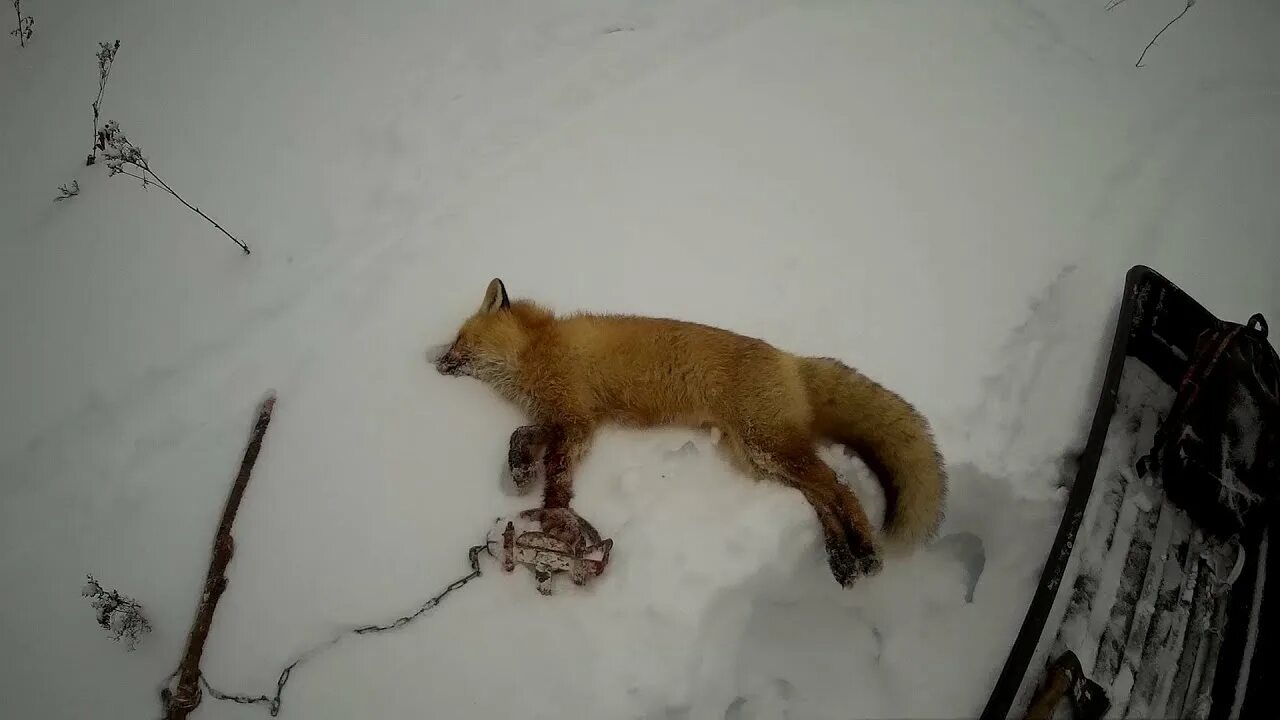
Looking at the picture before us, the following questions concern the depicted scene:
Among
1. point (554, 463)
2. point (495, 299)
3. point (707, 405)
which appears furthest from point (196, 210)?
point (707, 405)

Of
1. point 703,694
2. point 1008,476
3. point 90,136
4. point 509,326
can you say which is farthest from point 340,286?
point 1008,476

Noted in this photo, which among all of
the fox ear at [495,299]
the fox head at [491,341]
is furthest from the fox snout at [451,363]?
the fox ear at [495,299]

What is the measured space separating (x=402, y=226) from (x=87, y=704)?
291cm

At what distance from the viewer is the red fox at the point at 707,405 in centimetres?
297

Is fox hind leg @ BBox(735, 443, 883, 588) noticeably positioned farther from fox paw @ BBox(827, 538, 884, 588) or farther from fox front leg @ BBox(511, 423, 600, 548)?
fox front leg @ BBox(511, 423, 600, 548)

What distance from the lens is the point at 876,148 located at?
14.6 feet

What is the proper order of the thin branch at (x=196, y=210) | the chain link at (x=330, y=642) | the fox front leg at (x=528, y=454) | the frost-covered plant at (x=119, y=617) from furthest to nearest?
the thin branch at (x=196, y=210)
the fox front leg at (x=528, y=454)
the frost-covered plant at (x=119, y=617)
the chain link at (x=330, y=642)

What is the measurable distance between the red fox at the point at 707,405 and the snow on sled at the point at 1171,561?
0.63 meters

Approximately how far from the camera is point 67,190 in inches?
175

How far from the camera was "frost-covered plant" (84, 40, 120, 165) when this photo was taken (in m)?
4.59

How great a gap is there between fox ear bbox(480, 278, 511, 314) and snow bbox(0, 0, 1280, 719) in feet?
1.61

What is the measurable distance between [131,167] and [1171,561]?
20.9ft

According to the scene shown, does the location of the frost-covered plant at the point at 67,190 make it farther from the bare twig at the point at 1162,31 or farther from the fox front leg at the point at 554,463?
the bare twig at the point at 1162,31

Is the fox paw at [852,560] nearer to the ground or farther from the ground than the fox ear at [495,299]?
nearer to the ground
